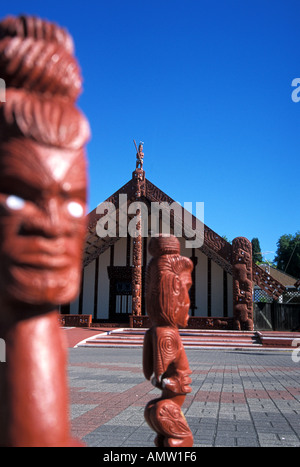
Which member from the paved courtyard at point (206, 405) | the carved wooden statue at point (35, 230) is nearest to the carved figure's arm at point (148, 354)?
the carved wooden statue at point (35, 230)

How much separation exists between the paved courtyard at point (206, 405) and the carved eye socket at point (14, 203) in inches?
124

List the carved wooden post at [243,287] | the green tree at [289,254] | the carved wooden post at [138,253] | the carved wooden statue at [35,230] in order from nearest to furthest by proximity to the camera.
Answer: the carved wooden statue at [35,230] → the carved wooden post at [243,287] → the carved wooden post at [138,253] → the green tree at [289,254]

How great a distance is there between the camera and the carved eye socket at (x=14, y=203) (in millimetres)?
1018

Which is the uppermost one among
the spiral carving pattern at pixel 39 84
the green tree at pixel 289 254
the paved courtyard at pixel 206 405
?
the green tree at pixel 289 254

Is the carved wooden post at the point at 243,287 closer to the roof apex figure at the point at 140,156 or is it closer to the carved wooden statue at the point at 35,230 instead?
the roof apex figure at the point at 140,156

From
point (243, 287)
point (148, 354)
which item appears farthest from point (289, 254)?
point (148, 354)

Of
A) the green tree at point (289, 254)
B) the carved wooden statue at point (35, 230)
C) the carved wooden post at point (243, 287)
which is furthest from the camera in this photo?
the green tree at point (289, 254)

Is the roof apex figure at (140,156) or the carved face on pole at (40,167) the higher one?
the roof apex figure at (140,156)

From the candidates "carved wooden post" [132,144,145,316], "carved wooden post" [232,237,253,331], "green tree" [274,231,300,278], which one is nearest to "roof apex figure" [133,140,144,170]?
"carved wooden post" [132,144,145,316]

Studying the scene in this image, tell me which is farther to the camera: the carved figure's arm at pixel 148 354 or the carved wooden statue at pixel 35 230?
the carved figure's arm at pixel 148 354

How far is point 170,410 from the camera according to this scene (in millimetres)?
2027

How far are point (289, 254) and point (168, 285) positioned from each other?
175 feet

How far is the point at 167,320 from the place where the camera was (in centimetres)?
223
